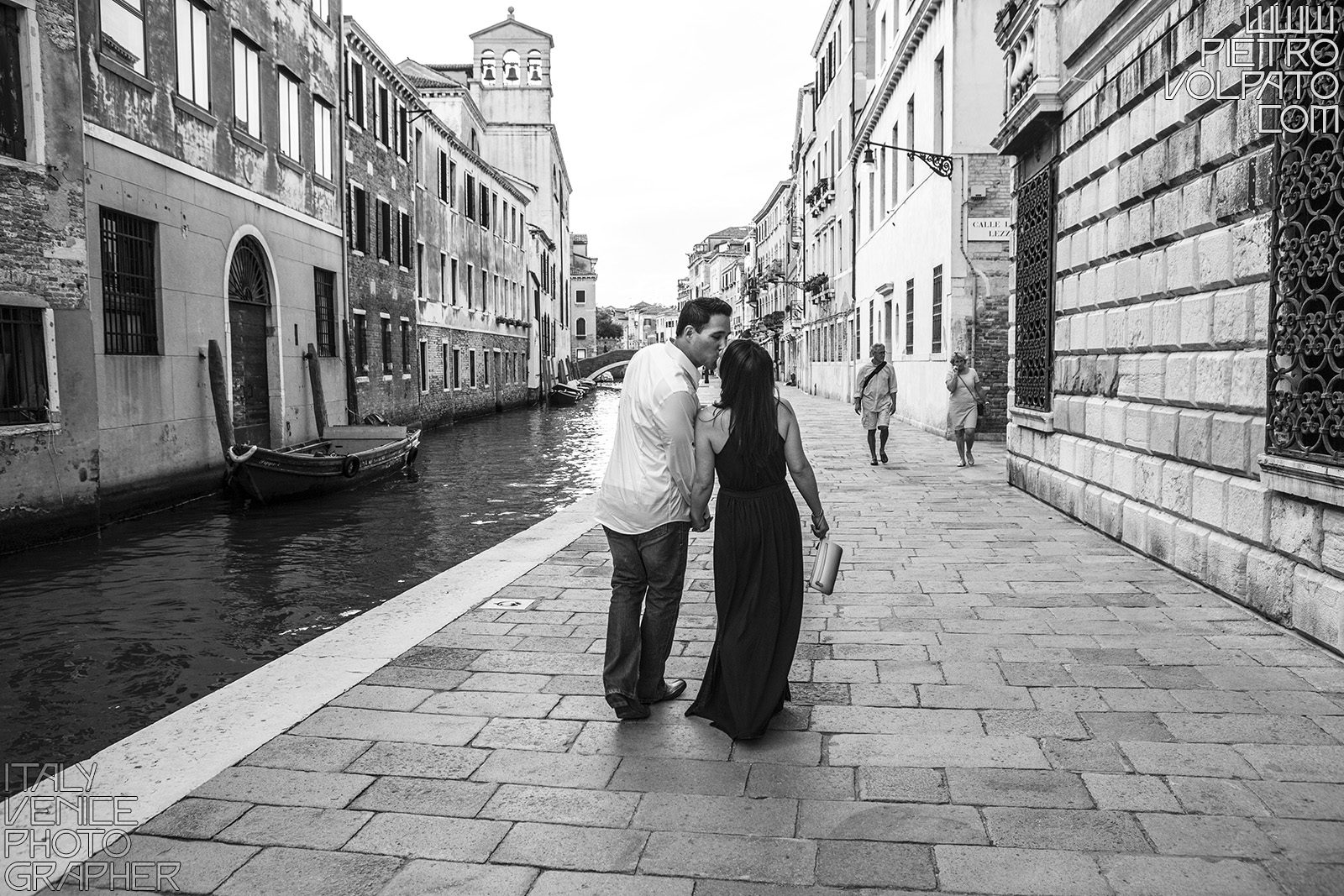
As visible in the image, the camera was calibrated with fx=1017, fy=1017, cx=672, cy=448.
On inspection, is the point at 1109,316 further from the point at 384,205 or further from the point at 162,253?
the point at 384,205

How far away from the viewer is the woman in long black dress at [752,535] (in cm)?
396

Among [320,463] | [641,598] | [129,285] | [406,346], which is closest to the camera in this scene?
[641,598]

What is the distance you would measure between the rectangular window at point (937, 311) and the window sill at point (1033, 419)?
698 centimetres

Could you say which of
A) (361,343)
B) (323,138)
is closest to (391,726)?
(323,138)

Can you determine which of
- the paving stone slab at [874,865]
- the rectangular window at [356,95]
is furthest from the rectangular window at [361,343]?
the paving stone slab at [874,865]

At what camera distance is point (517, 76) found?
57250 mm

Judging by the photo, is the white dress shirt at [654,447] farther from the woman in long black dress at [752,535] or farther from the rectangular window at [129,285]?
the rectangular window at [129,285]

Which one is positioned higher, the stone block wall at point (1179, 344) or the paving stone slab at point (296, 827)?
the stone block wall at point (1179, 344)

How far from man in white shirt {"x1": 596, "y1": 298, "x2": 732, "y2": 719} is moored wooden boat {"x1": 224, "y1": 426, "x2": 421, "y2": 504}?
1046 centimetres

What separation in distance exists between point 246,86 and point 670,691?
15.7 m

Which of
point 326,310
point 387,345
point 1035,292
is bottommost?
point 387,345

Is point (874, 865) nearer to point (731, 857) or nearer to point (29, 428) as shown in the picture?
point (731, 857)

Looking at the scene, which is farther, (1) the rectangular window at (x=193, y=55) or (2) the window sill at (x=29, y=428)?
(1) the rectangular window at (x=193, y=55)

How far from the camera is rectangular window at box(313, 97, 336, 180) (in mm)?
20391
